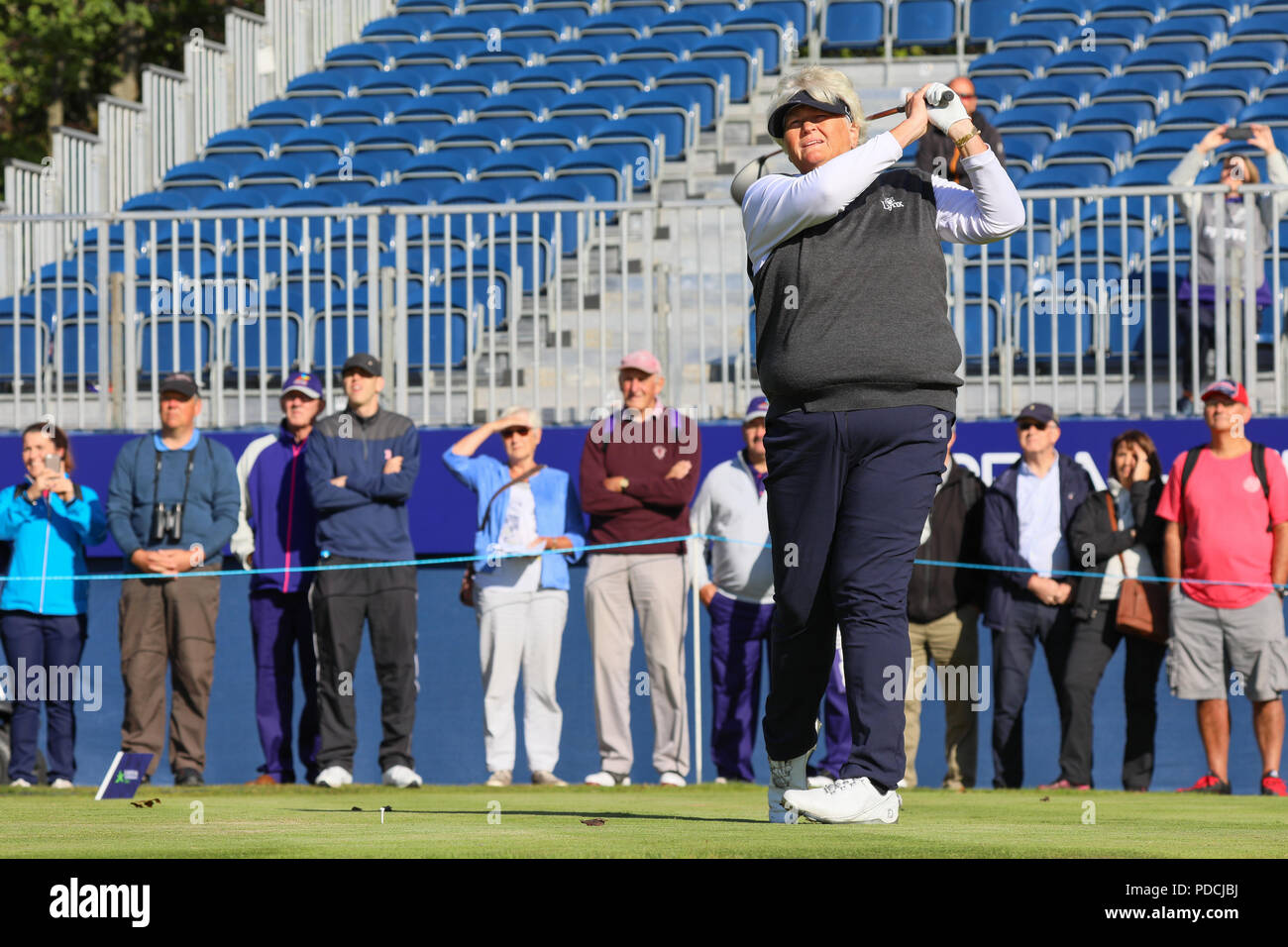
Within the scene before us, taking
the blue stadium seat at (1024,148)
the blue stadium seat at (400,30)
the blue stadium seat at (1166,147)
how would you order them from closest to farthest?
the blue stadium seat at (1166,147)
the blue stadium seat at (1024,148)
the blue stadium seat at (400,30)

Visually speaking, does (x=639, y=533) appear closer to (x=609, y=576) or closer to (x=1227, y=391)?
(x=609, y=576)

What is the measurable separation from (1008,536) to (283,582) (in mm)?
4031

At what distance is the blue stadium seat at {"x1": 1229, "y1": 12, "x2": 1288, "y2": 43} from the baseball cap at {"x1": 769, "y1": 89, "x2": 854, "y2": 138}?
45.0ft

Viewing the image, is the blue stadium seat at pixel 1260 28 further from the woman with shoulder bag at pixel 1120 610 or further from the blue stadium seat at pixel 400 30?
the woman with shoulder bag at pixel 1120 610

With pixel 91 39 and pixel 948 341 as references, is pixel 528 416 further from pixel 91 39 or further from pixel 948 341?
pixel 91 39

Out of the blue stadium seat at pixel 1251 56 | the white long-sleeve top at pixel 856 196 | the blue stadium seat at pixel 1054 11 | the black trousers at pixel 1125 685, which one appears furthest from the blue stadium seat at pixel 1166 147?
the white long-sleeve top at pixel 856 196

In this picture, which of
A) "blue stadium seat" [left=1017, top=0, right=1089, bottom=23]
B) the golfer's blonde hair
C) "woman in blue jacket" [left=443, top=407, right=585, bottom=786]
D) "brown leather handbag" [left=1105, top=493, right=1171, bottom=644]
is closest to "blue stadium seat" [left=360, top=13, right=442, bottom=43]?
"blue stadium seat" [left=1017, top=0, right=1089, bottom=23]

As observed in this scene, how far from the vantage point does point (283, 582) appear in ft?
34.2

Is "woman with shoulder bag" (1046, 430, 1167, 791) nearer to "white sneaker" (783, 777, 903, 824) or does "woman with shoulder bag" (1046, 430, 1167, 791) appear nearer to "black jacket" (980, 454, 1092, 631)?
"black jacket" (980, 454, 1092, 631)

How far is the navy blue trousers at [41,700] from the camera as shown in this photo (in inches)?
410

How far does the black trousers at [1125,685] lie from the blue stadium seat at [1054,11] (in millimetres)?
10366

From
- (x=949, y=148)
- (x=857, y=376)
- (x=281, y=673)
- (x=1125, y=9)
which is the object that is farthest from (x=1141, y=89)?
(x=857, y=376)

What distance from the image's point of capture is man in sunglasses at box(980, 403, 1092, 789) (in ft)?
33.6
